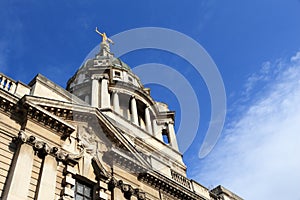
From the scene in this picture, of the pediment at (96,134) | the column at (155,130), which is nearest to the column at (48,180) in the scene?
the pediment at (96,134)

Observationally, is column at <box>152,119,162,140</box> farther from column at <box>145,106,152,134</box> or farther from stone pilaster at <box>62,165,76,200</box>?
stone pilaster at <box>62,165,76,200</box>

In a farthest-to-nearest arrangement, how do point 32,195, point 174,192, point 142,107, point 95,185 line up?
point 142,107
point 174,192
point 95,185
point 32,195

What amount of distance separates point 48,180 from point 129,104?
67.8 feet

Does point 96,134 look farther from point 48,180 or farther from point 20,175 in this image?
point 20,175

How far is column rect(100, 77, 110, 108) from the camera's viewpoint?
102 ft

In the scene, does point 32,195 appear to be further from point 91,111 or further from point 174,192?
point 174,192

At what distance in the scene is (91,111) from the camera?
1905 centimetres

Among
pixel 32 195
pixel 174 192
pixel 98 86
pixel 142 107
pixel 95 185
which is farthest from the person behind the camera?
pixel 142 107

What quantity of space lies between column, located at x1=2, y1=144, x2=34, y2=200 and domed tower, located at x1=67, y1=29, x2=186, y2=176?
12.9 metres

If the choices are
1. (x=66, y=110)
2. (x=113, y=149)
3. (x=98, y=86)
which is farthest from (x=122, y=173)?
(x=98, y=86)

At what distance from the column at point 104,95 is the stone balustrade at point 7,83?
14.3 metres

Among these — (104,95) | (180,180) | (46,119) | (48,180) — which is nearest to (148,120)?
(104,95)

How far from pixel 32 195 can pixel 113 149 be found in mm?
6068

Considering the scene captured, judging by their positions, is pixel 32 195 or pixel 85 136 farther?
pixel 85 136
